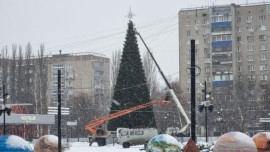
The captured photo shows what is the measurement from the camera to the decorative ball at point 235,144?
21391mm

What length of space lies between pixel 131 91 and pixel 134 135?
16.1 feet

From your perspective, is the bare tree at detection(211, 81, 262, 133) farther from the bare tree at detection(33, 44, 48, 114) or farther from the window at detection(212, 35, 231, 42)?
the bare tree at detection(33, 44, 48, 114)

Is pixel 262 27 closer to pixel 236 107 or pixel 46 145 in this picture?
pixel 236 107

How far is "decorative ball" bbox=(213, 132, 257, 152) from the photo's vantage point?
2139cm

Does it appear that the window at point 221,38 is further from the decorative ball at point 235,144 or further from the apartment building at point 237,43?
the decorative ball at point 235,144

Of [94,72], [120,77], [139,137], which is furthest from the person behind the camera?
[94,72]

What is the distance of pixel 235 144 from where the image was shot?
21.4 meters

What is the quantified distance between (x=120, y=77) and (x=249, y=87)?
42667 millimetres

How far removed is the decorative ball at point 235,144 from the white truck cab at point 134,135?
27.2 metres

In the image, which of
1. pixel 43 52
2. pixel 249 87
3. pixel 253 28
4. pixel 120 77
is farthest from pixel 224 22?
pixel 120 77

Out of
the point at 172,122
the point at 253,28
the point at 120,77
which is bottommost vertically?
the point at 172,122

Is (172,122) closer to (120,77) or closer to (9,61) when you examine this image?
(9,61)

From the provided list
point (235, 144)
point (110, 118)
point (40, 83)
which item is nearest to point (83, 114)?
point (40, 83)

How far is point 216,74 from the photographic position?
9919 cm
